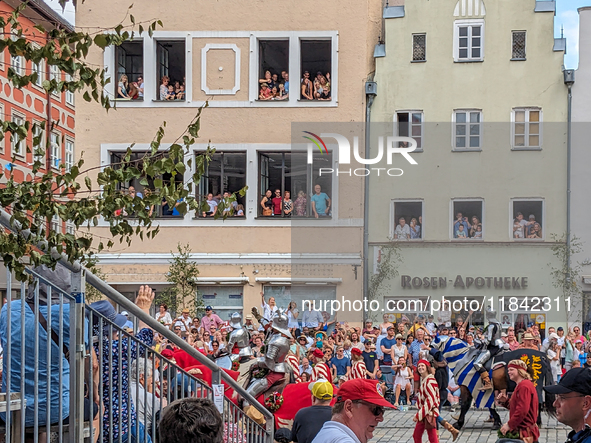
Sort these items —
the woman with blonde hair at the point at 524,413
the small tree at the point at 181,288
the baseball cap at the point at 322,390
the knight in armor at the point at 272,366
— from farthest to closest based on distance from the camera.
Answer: the small tree at the point at 181,288
the knight in armor at the point at 272,366
the woman with blonde hair at the point at 524,413
the baseball cap at the point at 322,390

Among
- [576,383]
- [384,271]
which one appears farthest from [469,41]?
[576,383]

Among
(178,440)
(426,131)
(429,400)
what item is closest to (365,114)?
(426,131)

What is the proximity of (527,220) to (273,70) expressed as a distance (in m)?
10.4

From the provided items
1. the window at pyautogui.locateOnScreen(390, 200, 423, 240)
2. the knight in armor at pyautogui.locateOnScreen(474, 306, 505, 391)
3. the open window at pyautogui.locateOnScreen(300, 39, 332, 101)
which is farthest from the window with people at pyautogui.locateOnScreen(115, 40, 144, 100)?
the knight in armor at pyautogui.locateOnScreen(474, 306, 505, 391)

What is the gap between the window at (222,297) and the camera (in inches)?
1224

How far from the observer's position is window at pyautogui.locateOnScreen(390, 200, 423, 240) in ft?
104

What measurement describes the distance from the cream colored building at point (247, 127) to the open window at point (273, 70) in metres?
0.06

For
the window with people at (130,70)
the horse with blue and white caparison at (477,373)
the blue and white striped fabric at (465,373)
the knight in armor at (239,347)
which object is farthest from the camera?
the window with people at (130,70)

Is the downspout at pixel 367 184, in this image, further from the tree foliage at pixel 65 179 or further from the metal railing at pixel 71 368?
the tree foliage at pixel 65 179

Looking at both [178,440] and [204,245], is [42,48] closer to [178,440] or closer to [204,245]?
[178,440]

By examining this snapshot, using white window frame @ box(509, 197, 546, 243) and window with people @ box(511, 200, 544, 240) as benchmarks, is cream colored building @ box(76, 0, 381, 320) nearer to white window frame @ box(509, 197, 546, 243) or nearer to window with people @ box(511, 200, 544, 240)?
white window frame @ box(509, 197, 546, 243)

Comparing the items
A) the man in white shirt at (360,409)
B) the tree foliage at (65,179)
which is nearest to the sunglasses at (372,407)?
the man in white shirt at (360,409)

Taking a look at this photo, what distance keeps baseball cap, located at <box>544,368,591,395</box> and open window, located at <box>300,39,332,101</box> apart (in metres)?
26.6

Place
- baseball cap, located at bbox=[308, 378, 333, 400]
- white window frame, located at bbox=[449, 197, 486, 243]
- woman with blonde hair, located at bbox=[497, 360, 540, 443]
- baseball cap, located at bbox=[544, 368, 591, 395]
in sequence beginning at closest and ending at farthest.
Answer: baseball cap, located at bbox=[544, 368, 591, 395] → baseball cap, located at bbox=[308, 378, 333, 400] → woman with blonde hair, located at bbox=[497, 360, 540, 443] → white window frame, located at bbox=[449, 197, 486, 243]
